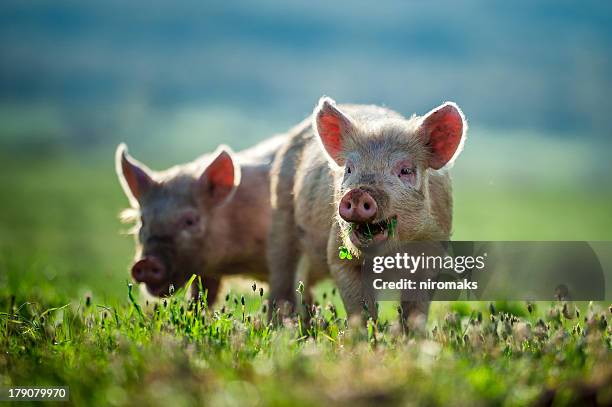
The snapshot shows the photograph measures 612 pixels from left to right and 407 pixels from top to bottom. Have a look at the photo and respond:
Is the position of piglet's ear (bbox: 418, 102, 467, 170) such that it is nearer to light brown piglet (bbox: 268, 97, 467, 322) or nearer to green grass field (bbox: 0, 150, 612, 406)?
light brown piglet (bbox: 268, 97, 467, 322)

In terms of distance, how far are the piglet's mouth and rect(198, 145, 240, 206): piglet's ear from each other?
2.89m

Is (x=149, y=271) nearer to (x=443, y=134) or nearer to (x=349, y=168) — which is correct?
(x=349, y=168)

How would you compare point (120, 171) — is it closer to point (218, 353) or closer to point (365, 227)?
point (365, 227)

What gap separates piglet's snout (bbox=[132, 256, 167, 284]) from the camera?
7527mm

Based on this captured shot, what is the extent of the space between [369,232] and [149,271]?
280 cm

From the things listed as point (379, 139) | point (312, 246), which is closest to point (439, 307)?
point (312, 246)

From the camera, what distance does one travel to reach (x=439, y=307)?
746cm

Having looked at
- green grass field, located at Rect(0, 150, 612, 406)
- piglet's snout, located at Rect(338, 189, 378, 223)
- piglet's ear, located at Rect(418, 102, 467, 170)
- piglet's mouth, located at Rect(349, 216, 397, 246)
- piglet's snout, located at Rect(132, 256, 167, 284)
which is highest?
piglet's ear, located at Rect(418, 102, 467, 170)

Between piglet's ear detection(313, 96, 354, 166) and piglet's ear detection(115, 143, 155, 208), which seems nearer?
piglet's ear detection(313, 96, 354, 166)

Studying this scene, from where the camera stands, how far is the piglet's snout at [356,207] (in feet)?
16.9

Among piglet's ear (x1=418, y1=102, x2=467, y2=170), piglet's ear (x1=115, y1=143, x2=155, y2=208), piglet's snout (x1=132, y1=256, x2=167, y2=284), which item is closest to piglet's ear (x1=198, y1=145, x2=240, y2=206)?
piglet's ear (x1=115, y1=143, x2=155, y2=208)

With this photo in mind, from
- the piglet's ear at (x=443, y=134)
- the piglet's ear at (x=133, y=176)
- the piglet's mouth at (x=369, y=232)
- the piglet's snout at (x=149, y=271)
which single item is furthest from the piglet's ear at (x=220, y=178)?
the piglet's mouth at (x=369, y=232)

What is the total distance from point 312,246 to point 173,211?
4.92 ft

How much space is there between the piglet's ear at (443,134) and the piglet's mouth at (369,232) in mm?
764
